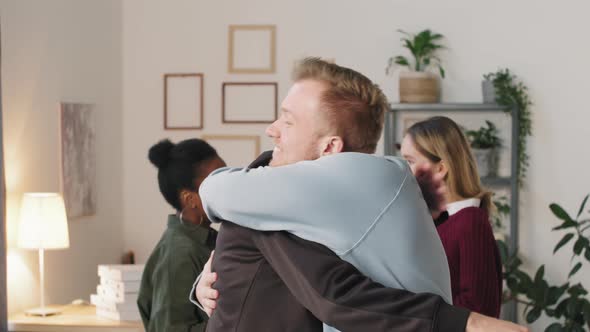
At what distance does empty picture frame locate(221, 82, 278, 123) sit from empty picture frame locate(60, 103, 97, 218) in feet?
2.90

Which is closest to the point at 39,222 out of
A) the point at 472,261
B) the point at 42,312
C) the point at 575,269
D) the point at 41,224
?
the point at 41,224

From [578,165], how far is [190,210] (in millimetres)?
3210

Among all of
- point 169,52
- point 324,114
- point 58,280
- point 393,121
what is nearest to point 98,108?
point 169,52

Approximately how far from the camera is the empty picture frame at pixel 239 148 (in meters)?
5.57

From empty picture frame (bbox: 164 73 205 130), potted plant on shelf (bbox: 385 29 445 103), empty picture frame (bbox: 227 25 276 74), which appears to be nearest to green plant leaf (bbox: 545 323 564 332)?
potted plant on shelf (bbox: 385 29 445 103)

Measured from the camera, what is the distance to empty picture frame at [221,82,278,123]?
18.3 feet

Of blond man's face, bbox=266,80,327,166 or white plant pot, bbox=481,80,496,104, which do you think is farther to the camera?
white plant pot, bbox=481,80,496,104

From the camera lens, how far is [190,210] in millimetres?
2684

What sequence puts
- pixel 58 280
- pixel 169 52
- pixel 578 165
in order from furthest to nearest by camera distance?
pixel 169 52 → pixel 578 165 → pixel 58 280

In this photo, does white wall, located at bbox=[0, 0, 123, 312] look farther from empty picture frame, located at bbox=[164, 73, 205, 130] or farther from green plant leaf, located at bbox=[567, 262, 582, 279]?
green plant leaf, located at bbox=[567, 262, 582, 279]

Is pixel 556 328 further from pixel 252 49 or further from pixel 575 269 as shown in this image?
pixel 252 49

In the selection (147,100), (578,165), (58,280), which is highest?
(147,100)

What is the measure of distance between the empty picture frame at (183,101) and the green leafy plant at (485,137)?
5.42 feet

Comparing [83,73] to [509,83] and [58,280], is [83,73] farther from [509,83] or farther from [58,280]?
[509,83]
